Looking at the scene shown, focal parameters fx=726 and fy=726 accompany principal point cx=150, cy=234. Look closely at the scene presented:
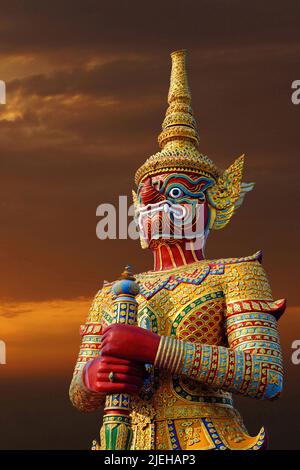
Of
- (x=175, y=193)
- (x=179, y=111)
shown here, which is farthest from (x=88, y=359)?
(x=179, y=111)

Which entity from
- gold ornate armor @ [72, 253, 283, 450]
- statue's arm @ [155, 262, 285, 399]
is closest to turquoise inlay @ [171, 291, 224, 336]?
gold ornate armor @ [72, 253, 283, 450]

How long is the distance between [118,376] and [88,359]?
4.44ft

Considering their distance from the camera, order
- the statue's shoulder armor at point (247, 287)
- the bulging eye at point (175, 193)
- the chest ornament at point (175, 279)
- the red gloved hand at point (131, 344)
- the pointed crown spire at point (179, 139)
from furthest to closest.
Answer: the pointed crown spire at point (179, 139), the bulging eye at point (175, 193), the chest ornament at point (175, 279), the statue's shoulder armor at point (247, 287), the red gloved hand at point (131, 344)

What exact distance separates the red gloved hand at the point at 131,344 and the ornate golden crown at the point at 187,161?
240 centimetres

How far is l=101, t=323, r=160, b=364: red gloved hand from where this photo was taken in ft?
24.1

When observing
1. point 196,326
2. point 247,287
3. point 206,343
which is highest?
point 247,287

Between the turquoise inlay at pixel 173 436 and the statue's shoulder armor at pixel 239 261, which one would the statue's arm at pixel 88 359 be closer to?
the turquoise inlay at pixel 173 436

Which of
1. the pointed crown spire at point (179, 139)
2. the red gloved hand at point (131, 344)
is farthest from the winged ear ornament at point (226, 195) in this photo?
the red gloved hand at point (131, 344)

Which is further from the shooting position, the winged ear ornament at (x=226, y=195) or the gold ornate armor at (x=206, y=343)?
the winged ear ornament at (x=226, y=195)

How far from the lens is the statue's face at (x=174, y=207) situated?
8891mm

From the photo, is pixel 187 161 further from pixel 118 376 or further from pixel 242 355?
pixel 118 376

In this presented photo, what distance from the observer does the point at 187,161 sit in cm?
905

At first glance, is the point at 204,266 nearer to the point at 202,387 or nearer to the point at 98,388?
the point at 202,387

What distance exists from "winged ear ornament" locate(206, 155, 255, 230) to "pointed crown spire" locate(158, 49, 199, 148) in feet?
2.31
